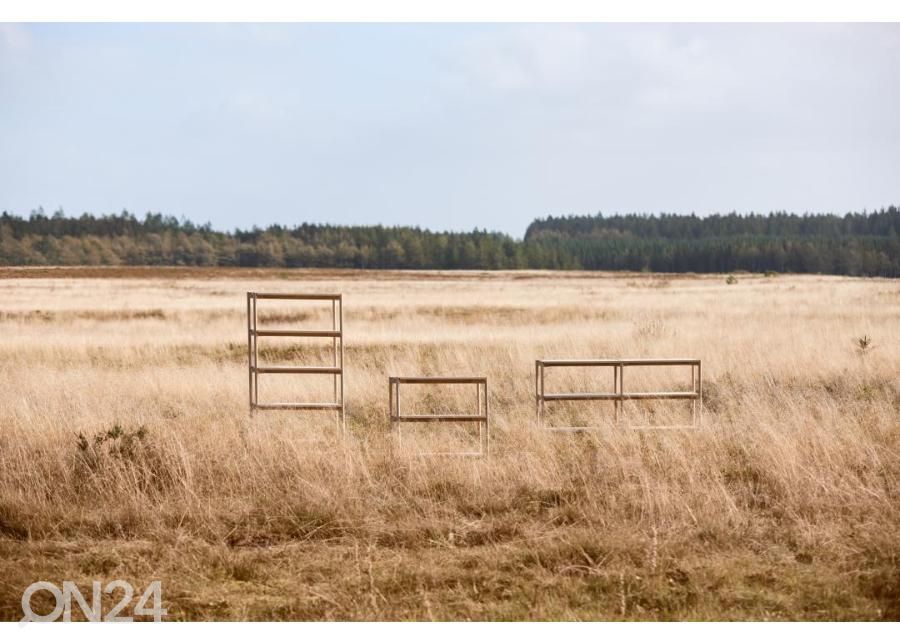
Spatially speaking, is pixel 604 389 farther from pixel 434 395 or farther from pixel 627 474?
pixel 627 474

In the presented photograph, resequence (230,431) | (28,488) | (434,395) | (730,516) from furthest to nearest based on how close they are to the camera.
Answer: (434,395) < (230,431) < (28,488) < (730,516)

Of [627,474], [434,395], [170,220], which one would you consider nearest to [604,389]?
[434,395]

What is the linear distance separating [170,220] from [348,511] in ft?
560

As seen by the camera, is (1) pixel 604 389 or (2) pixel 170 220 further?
(2) pixel 170 220

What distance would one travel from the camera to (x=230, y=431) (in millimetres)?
10047
